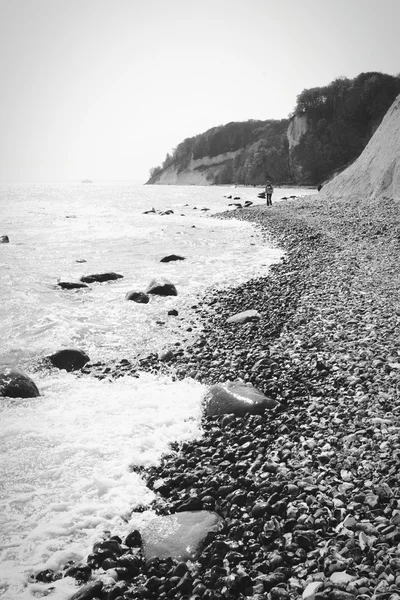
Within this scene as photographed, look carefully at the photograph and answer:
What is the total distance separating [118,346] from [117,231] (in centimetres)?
2211

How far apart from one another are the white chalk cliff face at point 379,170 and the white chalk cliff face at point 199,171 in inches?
3720

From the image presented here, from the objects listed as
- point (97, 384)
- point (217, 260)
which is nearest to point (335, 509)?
point (97, 384)

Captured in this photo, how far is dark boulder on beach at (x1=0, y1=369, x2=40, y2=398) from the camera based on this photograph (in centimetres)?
655

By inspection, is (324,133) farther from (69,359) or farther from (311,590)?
(311,590)

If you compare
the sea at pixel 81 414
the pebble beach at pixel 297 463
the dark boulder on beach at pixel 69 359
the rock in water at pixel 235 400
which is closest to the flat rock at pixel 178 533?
the pebble beach at pixel 297 463

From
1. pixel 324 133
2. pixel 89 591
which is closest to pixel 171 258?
pixel 89 591

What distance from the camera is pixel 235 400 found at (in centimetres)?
582

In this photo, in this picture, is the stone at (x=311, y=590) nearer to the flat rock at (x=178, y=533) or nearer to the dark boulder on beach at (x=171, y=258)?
the flat rock at (x=178, y=533)

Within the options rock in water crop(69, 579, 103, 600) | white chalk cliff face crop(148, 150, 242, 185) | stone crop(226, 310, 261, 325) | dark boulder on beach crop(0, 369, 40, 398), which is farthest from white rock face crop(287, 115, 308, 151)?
rock in water crop(69, 579, 103, 600)

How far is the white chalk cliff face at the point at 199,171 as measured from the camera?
122 m

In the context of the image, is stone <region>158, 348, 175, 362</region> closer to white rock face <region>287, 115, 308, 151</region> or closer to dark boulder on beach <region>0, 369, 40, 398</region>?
dark boulder on beach <region>0, 369, 40, 398</region>

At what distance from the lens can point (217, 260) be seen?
1797 centimetres

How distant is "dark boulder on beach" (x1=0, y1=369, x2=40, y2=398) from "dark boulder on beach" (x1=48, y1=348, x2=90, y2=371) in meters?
1.00

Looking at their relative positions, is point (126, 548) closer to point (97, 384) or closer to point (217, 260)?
point (97, 384)
